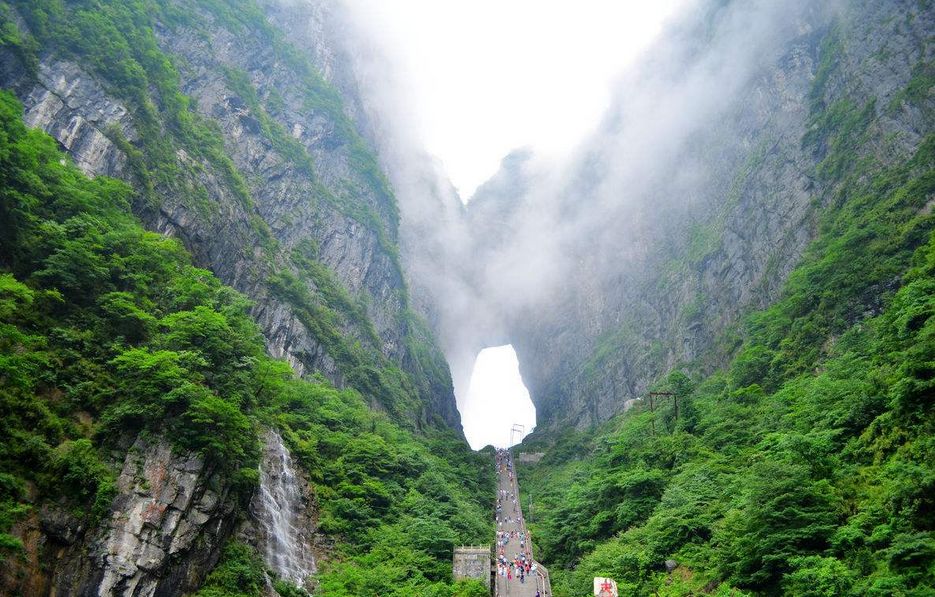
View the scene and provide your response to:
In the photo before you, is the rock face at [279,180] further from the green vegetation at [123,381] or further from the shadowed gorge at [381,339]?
the green vegetation at [123,381]

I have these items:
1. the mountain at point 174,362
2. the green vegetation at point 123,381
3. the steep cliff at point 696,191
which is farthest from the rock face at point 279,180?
the steep cliff at point 696,191

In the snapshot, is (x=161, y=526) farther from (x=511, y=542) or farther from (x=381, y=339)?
(x=381, y=339)

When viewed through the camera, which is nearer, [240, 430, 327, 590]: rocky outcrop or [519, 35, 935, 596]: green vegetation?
[519, 35, 935, 596]: green vegetation

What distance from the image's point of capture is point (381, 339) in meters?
54.9

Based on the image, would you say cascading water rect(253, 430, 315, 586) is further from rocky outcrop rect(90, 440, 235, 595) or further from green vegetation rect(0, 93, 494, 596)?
rocky outcrop rect(90, 440, 235, 595)

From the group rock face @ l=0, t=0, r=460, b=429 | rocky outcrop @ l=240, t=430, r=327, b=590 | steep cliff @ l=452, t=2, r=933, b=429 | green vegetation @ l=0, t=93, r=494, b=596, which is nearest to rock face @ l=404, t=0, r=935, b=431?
steep cliff @ l=452, t=2, r=933, b=429

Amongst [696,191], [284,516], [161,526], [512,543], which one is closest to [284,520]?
[284,516]

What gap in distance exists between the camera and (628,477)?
22375 mm

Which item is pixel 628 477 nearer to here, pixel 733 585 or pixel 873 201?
pixel 733 585

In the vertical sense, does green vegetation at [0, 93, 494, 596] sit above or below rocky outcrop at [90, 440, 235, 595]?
above

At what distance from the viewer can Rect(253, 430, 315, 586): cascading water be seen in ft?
57.1

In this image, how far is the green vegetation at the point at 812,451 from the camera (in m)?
10.0

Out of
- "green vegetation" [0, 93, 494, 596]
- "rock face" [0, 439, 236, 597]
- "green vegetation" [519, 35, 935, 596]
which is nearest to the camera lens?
"green vegetation" [519, 35, 935, 596]

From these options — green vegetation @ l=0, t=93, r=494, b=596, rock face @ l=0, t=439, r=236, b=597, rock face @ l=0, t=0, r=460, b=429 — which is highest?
rock face @ l=0, t=0, r=460, b=429
